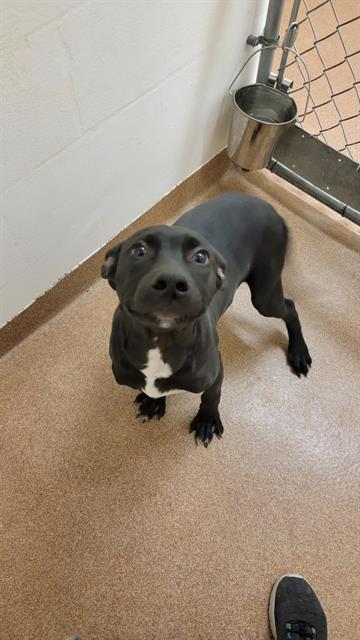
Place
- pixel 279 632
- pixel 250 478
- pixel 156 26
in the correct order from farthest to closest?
pixel 250 478 < pixel 156 26 < pixel 279 632

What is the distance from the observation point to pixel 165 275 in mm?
918

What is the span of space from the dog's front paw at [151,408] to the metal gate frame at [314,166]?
112 cm

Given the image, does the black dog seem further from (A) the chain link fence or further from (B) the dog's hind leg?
(A) the chain link fence

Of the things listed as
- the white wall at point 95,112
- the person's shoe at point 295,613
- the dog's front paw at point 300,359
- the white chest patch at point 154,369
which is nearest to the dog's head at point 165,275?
the white chest patch at point 154,369

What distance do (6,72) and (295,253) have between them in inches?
50.8

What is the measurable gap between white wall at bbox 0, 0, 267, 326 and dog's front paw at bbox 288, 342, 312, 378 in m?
0.80

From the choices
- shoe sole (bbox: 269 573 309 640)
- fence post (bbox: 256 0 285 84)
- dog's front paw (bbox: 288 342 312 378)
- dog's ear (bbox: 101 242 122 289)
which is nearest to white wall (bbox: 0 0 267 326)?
fence post (bbox: 256 0 285 84)

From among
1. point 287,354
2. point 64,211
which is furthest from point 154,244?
point 287,354

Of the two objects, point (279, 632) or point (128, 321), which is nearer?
point (128, 321)

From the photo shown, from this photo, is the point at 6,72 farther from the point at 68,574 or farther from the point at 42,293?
the point at 68,574

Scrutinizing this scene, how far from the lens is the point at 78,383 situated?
1740 millimetres

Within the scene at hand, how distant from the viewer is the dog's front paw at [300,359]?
1.78m

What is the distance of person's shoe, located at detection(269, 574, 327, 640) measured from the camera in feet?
4.42

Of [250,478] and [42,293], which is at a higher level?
[42,293]
